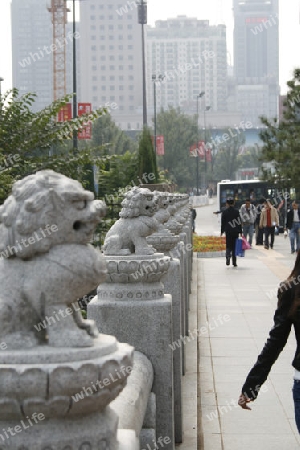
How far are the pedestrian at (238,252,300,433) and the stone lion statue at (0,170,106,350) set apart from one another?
1.83 m

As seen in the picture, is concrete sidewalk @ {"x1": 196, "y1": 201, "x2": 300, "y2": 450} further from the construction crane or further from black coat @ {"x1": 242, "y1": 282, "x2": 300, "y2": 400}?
the construction crane

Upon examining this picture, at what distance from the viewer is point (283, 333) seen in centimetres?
418

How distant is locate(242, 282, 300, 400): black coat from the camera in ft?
13.5

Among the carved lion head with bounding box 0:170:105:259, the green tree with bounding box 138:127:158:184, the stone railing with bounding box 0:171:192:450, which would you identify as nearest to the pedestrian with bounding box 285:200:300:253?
the green tree with bounding box 138:127:158:184

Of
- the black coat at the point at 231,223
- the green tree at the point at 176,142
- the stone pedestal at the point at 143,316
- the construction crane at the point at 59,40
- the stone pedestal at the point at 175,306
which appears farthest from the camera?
the construction crane at the point at 59,40

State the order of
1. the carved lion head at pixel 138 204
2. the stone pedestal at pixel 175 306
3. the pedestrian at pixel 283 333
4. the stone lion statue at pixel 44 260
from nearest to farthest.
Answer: the stone lion statue at pixel 44 260
the pedestrian at pixel 283 333
the stone pedestal at pixel 175 306
the carved lion head at pixel 138 204

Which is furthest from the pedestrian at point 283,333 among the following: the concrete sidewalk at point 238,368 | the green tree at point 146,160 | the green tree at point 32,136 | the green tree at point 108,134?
the green tree at point 108,134

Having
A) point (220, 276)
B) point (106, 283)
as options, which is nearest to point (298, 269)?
point (106, 283)

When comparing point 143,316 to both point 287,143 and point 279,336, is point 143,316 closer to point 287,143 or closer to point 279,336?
point 279,336

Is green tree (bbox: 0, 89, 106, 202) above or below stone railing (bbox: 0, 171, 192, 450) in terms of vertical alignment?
above

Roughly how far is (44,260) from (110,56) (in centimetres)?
15915

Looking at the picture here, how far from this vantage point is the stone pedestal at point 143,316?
436 cm

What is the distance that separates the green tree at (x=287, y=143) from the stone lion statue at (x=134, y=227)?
78.3ft

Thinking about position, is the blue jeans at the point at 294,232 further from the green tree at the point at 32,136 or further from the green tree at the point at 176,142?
the green tree at the point at 176,142
